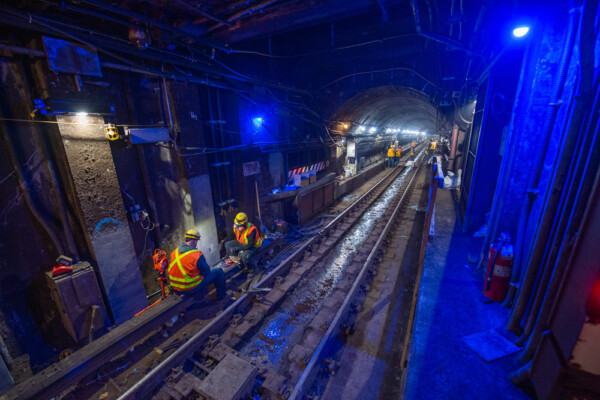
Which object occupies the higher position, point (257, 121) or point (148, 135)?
point (257, 121)

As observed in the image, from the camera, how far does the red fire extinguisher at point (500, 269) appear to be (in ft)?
11.1

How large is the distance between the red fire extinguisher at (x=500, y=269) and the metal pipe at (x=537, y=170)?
0.09m

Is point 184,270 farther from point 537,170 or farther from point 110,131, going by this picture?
point 537,170

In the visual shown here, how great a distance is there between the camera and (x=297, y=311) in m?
5.12

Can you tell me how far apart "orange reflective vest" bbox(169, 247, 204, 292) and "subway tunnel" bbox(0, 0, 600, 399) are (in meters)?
0.04

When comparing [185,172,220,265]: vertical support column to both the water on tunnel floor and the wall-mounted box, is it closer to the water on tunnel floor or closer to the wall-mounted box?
the wall-mounted box

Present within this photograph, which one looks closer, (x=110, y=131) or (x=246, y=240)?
(x=110, y=131)

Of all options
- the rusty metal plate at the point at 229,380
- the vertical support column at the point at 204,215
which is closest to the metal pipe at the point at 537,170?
the rusty metal plate at the point at 229,380

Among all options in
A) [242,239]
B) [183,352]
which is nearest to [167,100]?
[242,239]

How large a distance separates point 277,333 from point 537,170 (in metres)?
4.96

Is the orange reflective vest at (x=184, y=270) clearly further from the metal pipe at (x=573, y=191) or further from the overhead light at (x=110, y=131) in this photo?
the metal pipe at (x=573, y=191)

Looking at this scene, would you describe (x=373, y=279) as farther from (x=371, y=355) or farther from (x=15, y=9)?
(x=15, y=9)

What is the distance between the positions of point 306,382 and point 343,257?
406 centimetres

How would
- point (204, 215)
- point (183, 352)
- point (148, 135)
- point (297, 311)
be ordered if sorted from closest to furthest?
1. point (183, 352)
2. point (297, 311)
3. point (148, 135)
4. point (204, 215)
